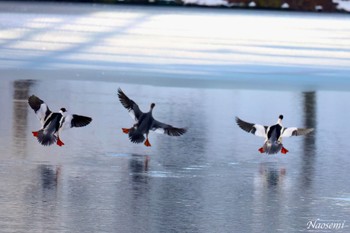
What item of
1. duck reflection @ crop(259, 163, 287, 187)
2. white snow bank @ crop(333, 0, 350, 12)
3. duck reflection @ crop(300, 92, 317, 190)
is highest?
white snow bank @ crop(333, 0, 350, 12)

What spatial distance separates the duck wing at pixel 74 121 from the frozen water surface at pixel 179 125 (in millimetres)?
205

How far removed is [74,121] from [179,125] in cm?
174

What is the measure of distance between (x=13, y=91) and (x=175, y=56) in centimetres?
499

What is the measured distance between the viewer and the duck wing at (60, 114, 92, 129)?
28.7ft

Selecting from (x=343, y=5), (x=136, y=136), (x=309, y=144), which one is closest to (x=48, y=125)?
(x=136, y=136)

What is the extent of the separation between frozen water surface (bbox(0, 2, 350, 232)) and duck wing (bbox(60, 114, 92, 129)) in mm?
205

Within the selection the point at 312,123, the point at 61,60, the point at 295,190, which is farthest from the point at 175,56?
the point at 295,190

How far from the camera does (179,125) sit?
10.4m

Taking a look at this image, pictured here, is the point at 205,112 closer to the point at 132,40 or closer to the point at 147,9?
the point at 132,40

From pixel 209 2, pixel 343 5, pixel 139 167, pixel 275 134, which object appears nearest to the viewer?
pixel 139 167

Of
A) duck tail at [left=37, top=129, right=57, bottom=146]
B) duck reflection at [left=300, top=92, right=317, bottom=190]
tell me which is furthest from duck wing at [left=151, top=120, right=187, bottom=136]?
duck reflection at [left=300, top=92, right=317, bottom=190]

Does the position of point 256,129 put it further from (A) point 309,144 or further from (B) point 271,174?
(A) point 309,144

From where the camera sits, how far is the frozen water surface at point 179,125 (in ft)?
22.2

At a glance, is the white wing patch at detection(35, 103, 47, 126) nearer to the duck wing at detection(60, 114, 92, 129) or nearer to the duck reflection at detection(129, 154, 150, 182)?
the duck wing at detection(60, 114, 92, 129)
